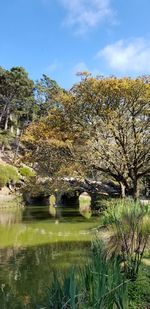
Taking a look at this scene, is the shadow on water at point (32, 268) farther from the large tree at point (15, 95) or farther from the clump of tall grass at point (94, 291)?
the large tree at point (15, 95)

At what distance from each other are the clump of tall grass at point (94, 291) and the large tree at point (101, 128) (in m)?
14.4

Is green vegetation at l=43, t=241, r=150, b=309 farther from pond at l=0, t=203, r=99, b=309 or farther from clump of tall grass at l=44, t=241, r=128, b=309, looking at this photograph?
pond at l=0, t=203, r=99, b=309

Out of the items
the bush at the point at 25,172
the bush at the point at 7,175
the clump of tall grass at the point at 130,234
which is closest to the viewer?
the clump of tall grass at the point at 130,234

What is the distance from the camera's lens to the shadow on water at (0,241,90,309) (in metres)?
7.40

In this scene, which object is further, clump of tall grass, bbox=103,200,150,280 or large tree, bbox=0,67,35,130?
large tree, bbox=0,67,35,130

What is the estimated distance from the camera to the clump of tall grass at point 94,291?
15.8 feet

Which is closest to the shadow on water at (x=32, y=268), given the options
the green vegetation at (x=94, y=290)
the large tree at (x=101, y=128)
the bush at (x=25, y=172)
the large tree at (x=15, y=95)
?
the green vegetation at (x=94, y=290)

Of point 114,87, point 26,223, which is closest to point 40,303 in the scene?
point 114,87

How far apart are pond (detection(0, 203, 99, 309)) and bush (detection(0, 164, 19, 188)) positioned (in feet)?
55.9

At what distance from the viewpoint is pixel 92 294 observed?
198 inches

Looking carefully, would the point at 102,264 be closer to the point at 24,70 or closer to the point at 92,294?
the point at 92,294

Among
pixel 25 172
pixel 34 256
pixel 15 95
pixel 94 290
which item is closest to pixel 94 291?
pixel 94 290

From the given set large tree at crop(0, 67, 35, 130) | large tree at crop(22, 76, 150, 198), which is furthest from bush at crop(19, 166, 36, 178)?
large tree at crop(22, 76, 150, 198)

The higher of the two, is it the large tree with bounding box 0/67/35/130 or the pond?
the large tree with bounding box 0/67/35/130
